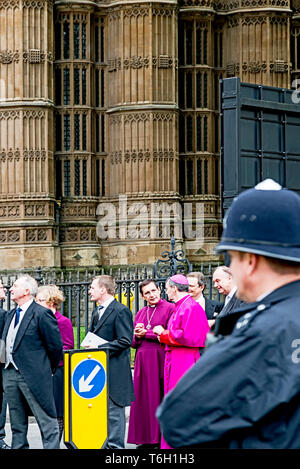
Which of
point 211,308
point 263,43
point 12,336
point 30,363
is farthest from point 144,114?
point 30,363

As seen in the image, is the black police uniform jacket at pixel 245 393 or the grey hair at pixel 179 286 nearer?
the black police uniform jacket at pixel 245 393

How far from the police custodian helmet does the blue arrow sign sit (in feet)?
16.4

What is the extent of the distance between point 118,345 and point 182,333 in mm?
771

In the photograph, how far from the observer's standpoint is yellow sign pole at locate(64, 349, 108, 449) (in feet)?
22.5

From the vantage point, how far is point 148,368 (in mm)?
7891

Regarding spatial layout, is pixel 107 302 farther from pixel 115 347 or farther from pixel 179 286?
pixel 179 286

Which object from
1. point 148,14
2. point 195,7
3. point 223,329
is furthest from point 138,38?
point 223,329

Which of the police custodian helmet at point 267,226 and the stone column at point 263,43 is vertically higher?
the stone column at point 263,43

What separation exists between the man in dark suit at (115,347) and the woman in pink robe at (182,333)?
459 millimetres

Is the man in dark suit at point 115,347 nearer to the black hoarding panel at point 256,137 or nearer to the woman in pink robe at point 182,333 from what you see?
the woman in pink robe at point 182,333

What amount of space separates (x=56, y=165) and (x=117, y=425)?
16362 millimetres

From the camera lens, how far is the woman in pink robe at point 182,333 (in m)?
6.62

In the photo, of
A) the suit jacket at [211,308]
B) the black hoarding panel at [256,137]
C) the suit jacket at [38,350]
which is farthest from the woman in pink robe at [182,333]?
the black hoarding panel at [256,137]

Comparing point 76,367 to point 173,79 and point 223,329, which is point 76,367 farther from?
point 173,79
